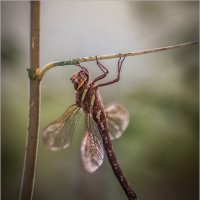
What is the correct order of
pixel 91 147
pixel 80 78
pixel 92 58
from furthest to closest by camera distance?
1. pixel 91 147
2. pixel 80 78
3. pixel 92 58

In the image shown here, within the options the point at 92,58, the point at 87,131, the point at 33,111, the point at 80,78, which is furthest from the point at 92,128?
the point at 92,58

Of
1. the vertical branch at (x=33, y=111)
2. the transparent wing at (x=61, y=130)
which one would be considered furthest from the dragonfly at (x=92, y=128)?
the vertical branch at (x=33, y=111)

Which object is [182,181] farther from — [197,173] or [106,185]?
[106,185]

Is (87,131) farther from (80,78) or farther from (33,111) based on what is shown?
(33,111)

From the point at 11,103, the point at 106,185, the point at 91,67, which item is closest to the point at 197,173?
the point at 106,185

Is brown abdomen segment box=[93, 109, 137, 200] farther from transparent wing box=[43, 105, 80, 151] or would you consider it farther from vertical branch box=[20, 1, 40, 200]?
vertical branch box=[20, 1, 40, 200]

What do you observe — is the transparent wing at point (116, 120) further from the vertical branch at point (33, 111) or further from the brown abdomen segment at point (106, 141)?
the vertical branch at point (33, 111)

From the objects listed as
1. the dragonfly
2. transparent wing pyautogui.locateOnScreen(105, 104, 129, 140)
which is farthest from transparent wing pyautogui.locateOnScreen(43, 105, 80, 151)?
transparent wing pyautogui.locateOnScreen(105, 104, 129, 140)
